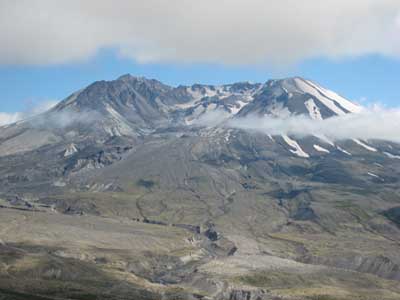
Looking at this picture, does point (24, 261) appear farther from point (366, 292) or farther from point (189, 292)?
point (366, 292)

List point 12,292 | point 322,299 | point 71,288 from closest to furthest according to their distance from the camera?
point 12,292 → point 71,288 → point 322,299

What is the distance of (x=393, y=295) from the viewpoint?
647ft

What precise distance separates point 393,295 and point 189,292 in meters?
64.9

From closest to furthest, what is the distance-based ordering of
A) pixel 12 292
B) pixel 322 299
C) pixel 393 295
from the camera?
1. pixel 12 292
2. pixel 322 299
3. pixel 393 295

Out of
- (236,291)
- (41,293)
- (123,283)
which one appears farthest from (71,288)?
(236,291)

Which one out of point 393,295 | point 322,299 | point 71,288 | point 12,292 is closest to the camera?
point 12,292

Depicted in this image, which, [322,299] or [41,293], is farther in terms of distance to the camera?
[322,299]

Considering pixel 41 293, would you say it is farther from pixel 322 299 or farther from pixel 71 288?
pixel 322 299

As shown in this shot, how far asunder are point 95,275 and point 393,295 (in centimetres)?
9349

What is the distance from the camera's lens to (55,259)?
642ft

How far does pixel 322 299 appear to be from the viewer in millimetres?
184500

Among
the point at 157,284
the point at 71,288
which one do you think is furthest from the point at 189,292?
the point at 71,288

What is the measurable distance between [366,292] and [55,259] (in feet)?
325

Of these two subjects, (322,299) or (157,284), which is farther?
(157,284)
